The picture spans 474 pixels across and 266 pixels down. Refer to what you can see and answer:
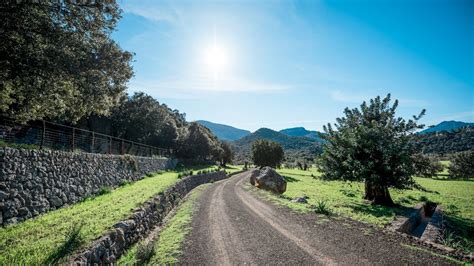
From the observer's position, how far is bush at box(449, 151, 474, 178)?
236 feet

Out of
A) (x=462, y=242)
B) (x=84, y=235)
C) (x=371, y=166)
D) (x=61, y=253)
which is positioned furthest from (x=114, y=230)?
(x=371, y=166)

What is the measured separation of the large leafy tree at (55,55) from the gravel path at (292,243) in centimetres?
873

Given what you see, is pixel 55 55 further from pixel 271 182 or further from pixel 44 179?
pixel 271 182

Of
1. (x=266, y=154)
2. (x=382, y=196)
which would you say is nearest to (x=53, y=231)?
(x=382, y=196)

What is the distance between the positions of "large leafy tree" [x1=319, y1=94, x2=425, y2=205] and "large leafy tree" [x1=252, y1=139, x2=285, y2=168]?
49943mm

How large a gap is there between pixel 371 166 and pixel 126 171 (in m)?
23.1

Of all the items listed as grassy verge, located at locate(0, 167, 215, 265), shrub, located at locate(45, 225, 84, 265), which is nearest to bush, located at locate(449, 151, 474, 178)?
grassy verge, located at locate(0, 167, 215, 265)

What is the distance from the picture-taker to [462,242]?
45.6 ft

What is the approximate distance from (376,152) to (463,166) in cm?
7395

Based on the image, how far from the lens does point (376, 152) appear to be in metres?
22.8

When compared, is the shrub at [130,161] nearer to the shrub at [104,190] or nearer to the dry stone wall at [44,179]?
the dry stone wall at [44,179]

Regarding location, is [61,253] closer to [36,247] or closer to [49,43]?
[36,247]

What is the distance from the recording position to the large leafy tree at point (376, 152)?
71.4ft

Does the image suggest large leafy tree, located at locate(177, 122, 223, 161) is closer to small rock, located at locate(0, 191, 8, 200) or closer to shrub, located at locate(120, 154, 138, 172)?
shrub, located at locate(120, 154, 138, 172)
